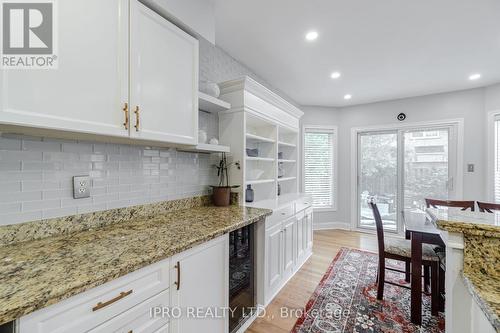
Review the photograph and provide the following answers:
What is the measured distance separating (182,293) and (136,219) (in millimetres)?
697

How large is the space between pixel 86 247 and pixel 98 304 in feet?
1.13

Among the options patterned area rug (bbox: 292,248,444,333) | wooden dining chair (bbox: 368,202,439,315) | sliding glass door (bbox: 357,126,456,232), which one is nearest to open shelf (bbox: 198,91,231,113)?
wooden dining chair (bbox: 368,202,439,315)

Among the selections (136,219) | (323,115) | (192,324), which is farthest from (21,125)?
(323,115)

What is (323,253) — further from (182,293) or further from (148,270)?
(148,270)

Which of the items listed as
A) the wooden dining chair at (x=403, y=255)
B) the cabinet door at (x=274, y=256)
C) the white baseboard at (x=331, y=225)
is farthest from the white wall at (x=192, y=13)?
the white baseboard at (x=331, y=225)

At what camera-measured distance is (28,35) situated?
3.18 feet

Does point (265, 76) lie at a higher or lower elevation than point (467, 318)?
higher

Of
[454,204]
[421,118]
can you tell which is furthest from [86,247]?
[421,118]

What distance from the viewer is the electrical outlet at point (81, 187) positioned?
1.30 meters

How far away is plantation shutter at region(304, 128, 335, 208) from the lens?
4.70 meters

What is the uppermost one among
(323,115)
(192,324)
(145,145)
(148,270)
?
(323,115)

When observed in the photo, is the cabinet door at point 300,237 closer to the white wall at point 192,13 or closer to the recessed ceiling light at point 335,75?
the recessed ceiling light at point 335,75

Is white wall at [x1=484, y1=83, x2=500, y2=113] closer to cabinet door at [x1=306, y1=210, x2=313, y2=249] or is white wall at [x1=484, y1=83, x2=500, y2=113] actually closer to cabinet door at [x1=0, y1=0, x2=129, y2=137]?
cabinet door at [x1=306, y1=210, x2=313, y2=249]

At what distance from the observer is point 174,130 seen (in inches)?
61.7
